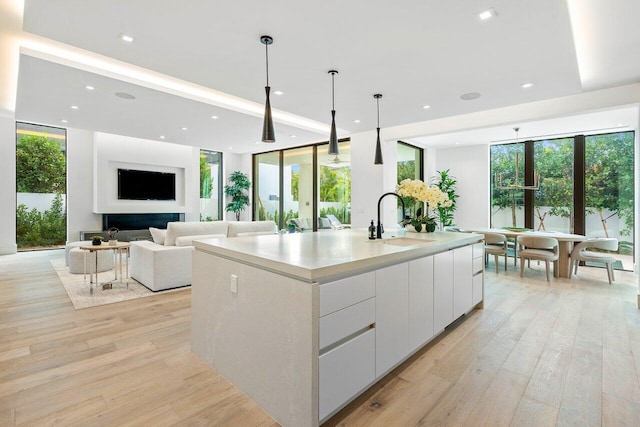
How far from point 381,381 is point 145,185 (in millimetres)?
7997

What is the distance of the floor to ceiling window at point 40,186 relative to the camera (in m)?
6.91

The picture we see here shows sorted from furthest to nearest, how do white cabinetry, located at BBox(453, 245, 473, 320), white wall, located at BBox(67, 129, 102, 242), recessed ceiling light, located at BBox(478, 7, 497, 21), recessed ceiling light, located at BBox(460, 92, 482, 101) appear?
1. white wall, located at BBox(67, 129, 102, 242)
2. recessed ceiling light, located at BBox(460, 92, 482, 101)
3. white cabinetry, located at BBox(453, 245, 473, 320)
4. recessed ceiling light, located at BBox(478, 7, 497, 21)

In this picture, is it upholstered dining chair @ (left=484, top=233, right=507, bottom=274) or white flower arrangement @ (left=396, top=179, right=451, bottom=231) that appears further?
upholstered dining chair @ (left=484, top=233, right=507, bottom=274)

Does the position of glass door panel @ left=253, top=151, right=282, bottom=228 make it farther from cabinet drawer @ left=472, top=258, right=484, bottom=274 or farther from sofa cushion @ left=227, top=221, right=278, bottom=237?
cabinet drawer @ left=472, top=258, right=484, bottom=274

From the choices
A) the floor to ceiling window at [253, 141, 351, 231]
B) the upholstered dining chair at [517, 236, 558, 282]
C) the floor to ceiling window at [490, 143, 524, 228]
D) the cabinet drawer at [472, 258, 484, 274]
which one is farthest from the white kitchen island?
the floor to ceiling window at [490, 143, 524, 228]

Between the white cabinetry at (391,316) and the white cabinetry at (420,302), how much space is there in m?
0.07

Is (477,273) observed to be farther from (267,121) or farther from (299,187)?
(299,187)

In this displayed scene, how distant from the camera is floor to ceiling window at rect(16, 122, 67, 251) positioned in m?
6.91

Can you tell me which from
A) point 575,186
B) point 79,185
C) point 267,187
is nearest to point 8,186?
point 79,185

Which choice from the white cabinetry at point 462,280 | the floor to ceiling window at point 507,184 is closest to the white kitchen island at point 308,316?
the white cabinetry at point 462,280

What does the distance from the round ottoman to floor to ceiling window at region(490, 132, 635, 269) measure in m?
7.27

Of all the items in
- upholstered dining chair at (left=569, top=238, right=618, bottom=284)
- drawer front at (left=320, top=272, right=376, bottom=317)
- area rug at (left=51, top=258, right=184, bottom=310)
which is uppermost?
drawer front at (left=320, top=272, right=376, bottom=317)

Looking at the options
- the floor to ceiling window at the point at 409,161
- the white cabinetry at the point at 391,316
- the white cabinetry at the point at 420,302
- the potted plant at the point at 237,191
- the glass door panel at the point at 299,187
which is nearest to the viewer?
the white cabinetry at the point at 391,316

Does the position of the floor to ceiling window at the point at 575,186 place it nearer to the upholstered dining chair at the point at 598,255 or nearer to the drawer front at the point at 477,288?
the upholstered dining chair at the point at 598,255
